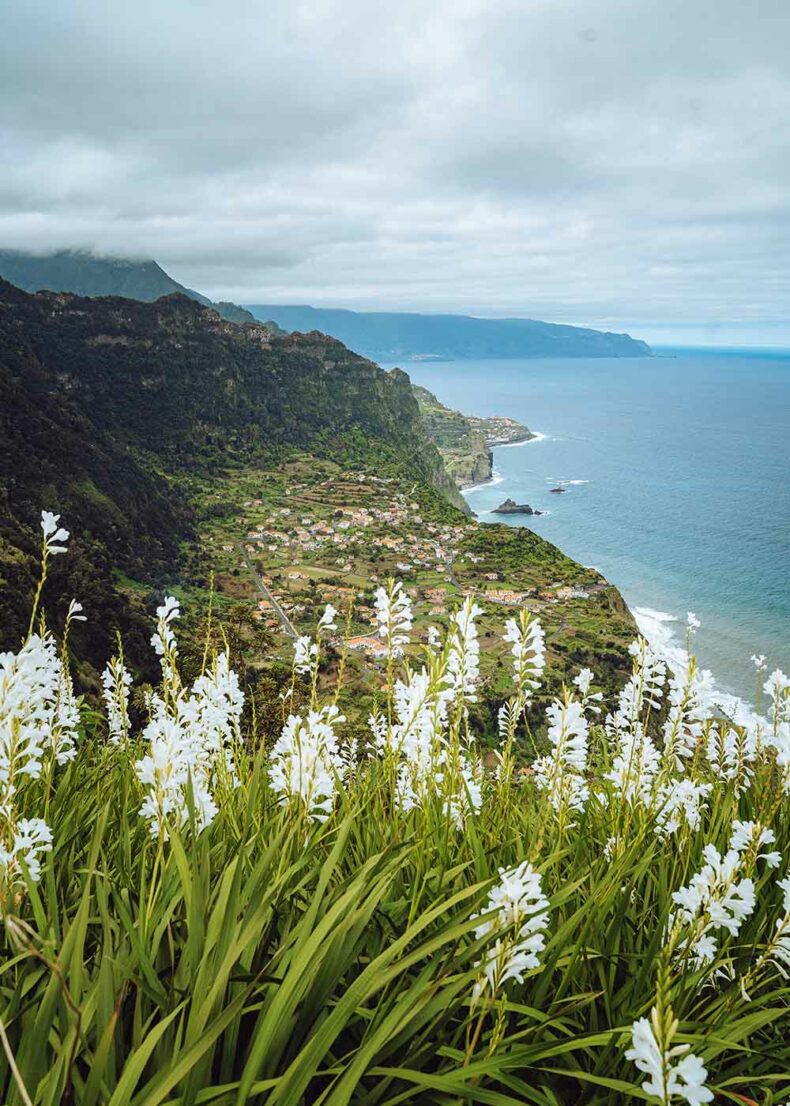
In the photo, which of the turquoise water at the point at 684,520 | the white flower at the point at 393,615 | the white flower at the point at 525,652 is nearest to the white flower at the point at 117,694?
the white flower at the point at 393,615

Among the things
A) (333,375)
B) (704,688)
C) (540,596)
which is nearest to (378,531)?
(540,596)

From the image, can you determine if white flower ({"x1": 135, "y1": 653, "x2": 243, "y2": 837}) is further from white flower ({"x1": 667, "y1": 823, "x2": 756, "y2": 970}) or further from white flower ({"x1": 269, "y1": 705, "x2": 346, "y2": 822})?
white flower ({"x1": 667, "y1": 823, "x2": 756, "y2": 970})

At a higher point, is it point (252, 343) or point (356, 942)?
point (252, 343)

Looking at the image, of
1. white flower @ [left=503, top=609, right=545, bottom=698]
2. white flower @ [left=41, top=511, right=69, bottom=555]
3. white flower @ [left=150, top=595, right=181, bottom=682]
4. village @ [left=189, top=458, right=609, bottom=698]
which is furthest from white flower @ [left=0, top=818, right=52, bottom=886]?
village @ [left=189, top=458, right=609, bottom=698]

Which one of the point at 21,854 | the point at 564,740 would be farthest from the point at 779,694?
the point at 21,854

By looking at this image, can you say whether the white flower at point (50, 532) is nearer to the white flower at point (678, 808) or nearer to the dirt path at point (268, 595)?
the white flower at point (678, 808)

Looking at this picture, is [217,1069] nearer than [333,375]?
Yes

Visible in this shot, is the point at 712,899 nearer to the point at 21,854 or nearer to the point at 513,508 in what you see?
the point at 21,854

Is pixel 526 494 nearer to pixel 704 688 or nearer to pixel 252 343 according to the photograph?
pixel 252 343
